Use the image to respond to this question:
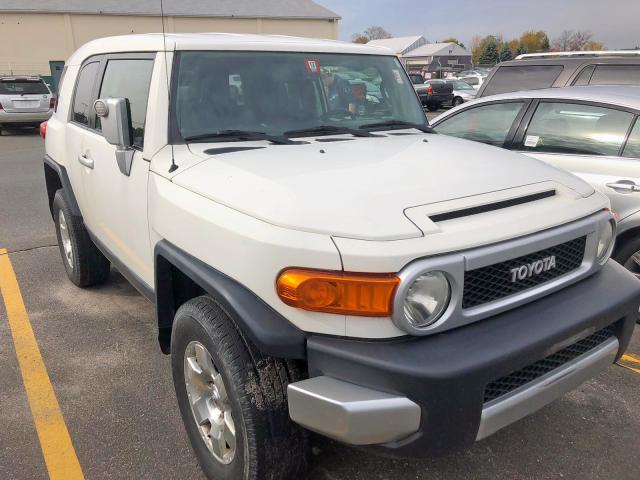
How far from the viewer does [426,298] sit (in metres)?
1.93

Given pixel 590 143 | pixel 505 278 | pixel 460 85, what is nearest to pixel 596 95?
pixel 590 143

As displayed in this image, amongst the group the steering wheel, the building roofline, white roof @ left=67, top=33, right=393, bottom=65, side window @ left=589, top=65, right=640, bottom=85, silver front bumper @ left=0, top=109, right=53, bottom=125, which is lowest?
silver front bumper @ left=0, top=109, right=53, bottom=125

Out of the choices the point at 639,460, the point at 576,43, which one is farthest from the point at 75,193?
the point at 576,43

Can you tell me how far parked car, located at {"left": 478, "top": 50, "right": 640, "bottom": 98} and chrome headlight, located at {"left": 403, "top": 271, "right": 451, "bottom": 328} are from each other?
15.6 ft

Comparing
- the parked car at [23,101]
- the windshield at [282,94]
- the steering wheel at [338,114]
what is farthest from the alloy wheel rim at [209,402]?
the parked car at [23,101]

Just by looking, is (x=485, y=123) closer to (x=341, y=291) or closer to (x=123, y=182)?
(x=123, y=182)

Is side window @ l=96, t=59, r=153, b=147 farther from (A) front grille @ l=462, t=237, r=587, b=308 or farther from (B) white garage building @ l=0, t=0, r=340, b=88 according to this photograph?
(B) white garage building @ l=0, t=0, r=340, b=88

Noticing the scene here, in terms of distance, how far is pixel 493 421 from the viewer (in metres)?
1.96

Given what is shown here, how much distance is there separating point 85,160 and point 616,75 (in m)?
5.15

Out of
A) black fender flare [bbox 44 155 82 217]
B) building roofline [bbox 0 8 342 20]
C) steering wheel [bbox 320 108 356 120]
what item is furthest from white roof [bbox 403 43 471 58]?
steering wheel [bbox 320 108 356 120]

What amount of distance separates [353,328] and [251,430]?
561mm

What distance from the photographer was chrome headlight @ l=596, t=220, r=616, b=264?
8.28ft

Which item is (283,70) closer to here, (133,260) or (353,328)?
(133,260)

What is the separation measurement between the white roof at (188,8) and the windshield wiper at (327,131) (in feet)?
101
